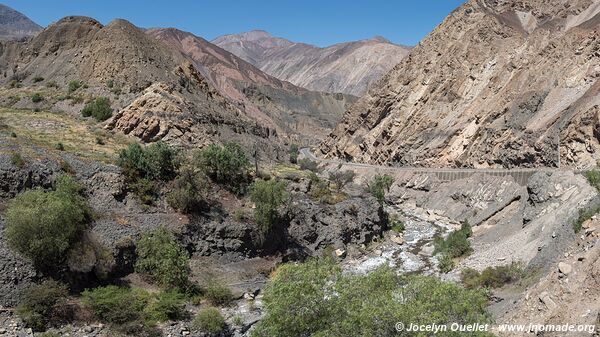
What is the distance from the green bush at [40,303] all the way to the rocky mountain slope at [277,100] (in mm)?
111068

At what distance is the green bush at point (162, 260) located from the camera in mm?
28312

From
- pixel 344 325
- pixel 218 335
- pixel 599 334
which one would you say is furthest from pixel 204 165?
pixel 599 334

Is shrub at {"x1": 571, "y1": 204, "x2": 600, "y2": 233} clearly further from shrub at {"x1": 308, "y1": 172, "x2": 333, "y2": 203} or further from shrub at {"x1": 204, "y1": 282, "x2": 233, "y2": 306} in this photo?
shrub at {"x1": 308, "y1": 172, "x2": 333, "y2": 203}

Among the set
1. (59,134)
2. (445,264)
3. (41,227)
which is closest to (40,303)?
(41,227)

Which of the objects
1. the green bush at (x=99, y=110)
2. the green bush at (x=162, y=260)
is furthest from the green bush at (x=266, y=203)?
the green bush at (x=99, y=110)

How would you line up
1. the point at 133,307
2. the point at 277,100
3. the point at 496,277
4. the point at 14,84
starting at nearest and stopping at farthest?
1. the point at 133,307
2. the point at 496,277
3. the point at 14,84
4. the point at 277,100

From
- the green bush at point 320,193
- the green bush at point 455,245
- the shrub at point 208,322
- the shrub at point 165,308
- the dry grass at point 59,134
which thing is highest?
the dry grass at point 59,134

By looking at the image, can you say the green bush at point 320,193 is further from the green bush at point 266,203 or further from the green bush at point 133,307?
the green bush at point 133,307

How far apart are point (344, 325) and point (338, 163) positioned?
75576 millimetres

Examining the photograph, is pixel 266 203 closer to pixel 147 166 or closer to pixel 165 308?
pixel 147 166

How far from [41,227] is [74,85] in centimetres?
4243

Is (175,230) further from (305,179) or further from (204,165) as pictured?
(305,179)

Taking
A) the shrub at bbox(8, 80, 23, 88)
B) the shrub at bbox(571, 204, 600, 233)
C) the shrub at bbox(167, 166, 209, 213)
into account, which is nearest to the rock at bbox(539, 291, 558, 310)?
the shrub at bbox(571, 204, 600, 233)

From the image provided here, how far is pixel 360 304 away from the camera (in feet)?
47.1
